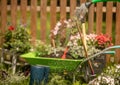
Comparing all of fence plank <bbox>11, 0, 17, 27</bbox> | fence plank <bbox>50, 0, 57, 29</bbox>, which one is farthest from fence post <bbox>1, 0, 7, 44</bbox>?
fence plank <bbox>50, 0, 57, 29</bbox>

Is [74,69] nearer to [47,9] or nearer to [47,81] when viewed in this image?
[47,81]

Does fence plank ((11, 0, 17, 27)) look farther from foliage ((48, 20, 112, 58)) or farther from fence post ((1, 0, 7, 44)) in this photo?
foliage ((48, 20, 112, 58))

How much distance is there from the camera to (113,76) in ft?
18.1

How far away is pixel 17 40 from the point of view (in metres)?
7.20

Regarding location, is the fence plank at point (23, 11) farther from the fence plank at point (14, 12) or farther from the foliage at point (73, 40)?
the foliage at point (73, 40)

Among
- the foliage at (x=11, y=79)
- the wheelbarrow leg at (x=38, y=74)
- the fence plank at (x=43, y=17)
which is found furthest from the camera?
the fence plank at (x=43, y=17)

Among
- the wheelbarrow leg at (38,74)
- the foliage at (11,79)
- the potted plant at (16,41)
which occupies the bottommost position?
the foliage at (11,79)

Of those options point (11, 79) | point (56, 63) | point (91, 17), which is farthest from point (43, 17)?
point (11, 79)

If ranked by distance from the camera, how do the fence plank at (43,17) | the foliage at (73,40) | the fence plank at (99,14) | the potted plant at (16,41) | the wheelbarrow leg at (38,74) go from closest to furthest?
the wheelbarrow leg at (38,74), the foliage at (73,40), the potted plant at (16,41), the fence plank at (99,14), the fence plank at (43,17)

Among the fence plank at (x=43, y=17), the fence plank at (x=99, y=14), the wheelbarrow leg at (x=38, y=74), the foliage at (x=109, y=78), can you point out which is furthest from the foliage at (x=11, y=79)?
the fence plank at (x=99, y=14)

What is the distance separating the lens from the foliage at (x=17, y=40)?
23.3 ft

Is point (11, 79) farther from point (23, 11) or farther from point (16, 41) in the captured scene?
point (23, 11)

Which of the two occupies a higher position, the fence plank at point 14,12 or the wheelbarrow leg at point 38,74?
the fence plank at point 14,12

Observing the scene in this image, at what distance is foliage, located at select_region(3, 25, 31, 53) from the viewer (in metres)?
7.09
